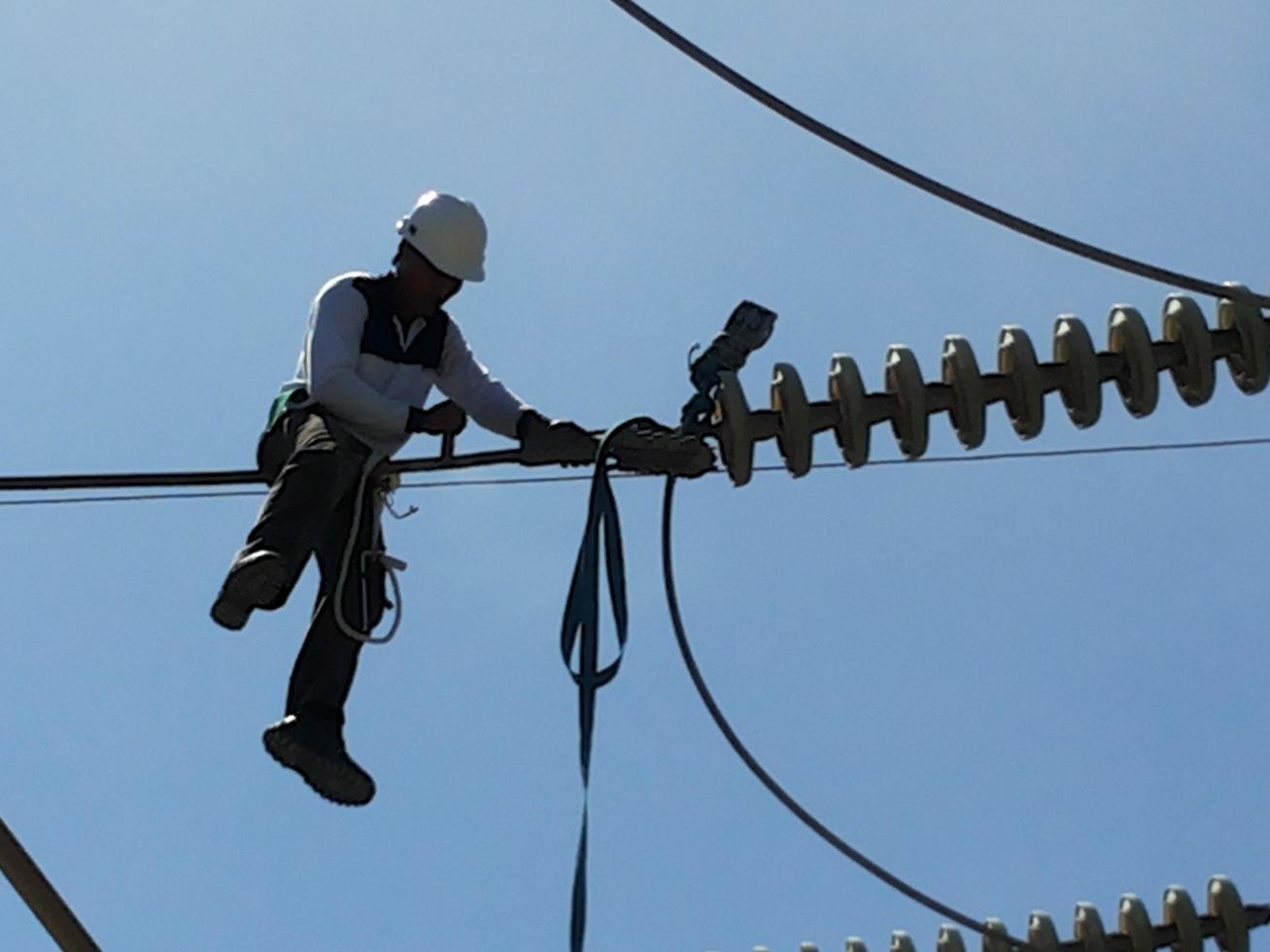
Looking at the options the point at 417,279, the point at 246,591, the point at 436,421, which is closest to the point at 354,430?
the point at 436,421

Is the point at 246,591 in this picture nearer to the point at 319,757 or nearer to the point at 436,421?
the point at 319,757

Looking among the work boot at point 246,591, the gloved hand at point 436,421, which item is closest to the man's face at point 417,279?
the gloved hand at point 436,421

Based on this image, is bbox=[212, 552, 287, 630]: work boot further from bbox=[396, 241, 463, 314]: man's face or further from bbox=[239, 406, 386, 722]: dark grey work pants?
bbox=[396, 241, 463, 314]: man's face

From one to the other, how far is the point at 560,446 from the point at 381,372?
610 millimetres

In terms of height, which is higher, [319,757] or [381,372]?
[381,372]

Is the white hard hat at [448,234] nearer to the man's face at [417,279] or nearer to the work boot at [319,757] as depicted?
the man's face at [417,279]

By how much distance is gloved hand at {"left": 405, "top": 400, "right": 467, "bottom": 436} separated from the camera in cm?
721

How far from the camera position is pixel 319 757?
711cm

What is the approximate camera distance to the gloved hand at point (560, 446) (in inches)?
274

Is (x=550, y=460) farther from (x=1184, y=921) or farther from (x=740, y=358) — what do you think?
(x=1184, y=921)

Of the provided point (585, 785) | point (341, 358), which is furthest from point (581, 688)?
point (341, 358)

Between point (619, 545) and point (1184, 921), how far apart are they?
151 centimetres

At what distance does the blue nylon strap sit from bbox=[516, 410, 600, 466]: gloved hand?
204mm

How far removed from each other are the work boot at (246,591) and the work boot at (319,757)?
1.48 ft
